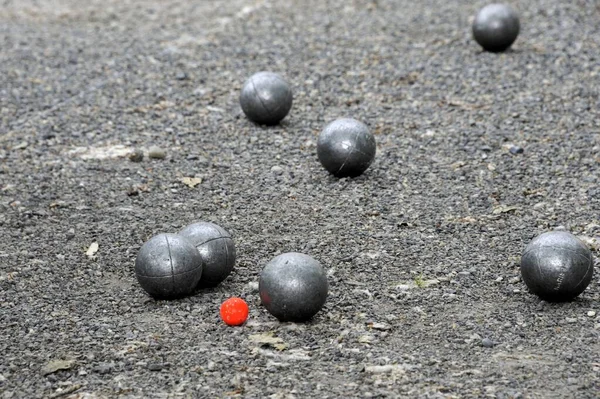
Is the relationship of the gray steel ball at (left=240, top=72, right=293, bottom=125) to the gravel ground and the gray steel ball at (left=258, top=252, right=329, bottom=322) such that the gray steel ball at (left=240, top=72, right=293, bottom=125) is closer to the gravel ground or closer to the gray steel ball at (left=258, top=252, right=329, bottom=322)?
the gravel ground

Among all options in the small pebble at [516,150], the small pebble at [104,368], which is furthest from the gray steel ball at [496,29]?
the small pebble at [104,368]

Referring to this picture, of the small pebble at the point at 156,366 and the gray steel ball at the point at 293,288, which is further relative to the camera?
the gray steel ball at the point at 293,288

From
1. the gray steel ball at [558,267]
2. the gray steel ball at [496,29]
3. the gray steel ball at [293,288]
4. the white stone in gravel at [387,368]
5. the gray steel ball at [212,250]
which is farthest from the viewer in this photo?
the gray steel ball at [496,29]

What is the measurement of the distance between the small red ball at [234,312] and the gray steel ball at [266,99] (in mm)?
4254

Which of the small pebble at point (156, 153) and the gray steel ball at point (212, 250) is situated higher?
the gray steel ball at point (212, 250)

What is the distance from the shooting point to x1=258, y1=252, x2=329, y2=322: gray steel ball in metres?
5.77

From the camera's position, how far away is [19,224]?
767cm

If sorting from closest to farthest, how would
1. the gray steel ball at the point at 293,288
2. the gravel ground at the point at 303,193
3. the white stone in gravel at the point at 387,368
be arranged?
1. the white stone in gravel at the point at 387,368
2. the gravel ground at the point at 303,193
3. the gray steel ball at the point at 293,288

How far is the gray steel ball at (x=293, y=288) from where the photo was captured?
5.77 meters

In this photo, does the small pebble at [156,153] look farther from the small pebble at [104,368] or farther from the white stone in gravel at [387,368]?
the white stone in gravel at [387,368]

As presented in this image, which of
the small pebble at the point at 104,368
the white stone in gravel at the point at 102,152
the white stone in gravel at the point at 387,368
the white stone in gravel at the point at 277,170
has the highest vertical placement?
the white stone in gravel at the point at 387,368

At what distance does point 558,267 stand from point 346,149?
2874 mm

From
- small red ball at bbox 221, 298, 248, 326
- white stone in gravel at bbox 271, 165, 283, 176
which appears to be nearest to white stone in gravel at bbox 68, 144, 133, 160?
white stone in gravel at bbox 271, 165, 283, 176

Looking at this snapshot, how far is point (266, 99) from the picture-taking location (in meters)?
9.80
